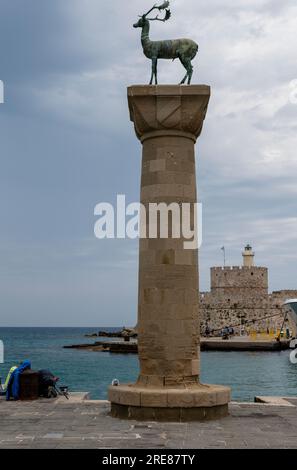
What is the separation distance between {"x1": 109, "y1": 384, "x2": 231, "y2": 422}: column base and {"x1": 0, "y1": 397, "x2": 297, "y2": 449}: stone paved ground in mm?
255

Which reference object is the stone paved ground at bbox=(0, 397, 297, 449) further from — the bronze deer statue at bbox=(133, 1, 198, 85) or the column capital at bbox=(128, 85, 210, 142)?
the bronze deer statue at bbox=(133, 1, 198, 85)

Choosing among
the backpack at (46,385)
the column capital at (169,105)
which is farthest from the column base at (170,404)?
the column capital at (169,105)

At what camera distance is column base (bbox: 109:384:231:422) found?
11.0 meters

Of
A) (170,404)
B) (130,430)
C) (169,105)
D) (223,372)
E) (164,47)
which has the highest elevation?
(164,47)

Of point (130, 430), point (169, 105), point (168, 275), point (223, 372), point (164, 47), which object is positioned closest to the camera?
point (130, 430)

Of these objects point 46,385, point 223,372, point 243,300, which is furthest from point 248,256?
point 46,385

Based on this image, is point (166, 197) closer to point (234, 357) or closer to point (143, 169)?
point (143, 169)

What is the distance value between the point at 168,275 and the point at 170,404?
2.22 metres

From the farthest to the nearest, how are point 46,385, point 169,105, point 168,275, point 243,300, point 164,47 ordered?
point 243,300, point 46,385, point 164,47, point 169,105, point 168,275

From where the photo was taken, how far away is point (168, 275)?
11.7 metres

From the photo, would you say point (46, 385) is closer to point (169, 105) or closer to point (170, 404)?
point (170, 404)

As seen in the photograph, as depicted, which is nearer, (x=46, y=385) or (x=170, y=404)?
(x=170, y=404)
